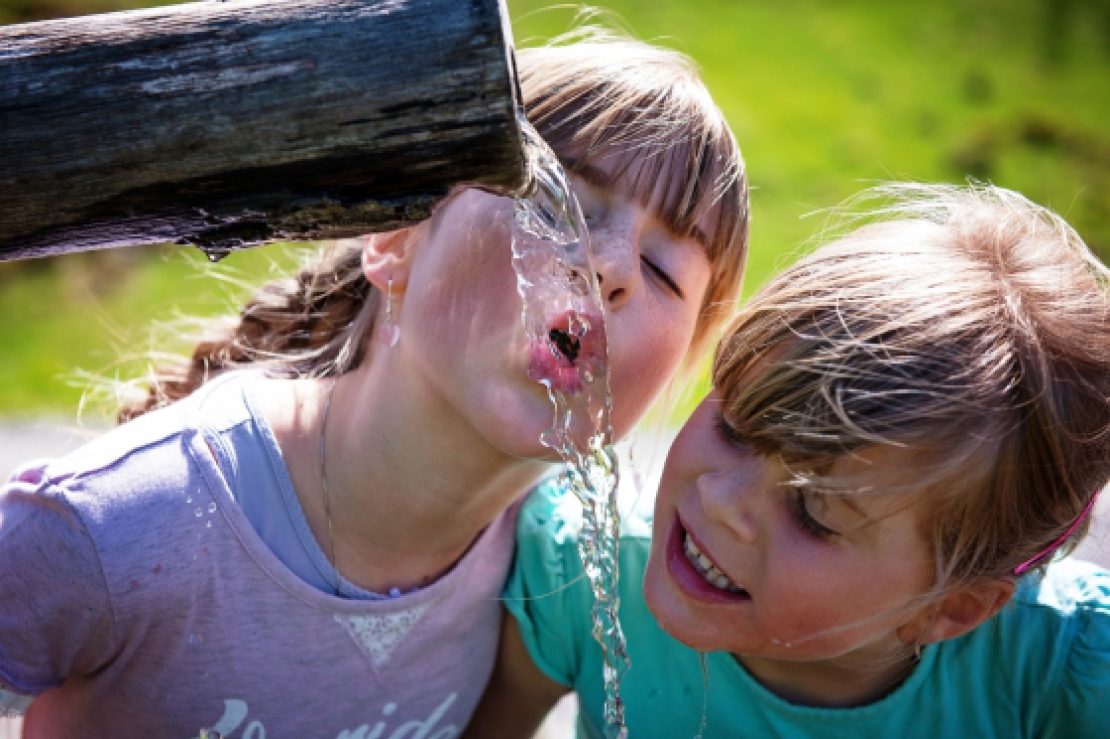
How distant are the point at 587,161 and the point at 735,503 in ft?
2.11

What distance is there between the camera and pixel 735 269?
2.47 m

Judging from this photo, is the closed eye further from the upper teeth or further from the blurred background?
the blurred background

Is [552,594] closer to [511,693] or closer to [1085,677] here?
[511,693]

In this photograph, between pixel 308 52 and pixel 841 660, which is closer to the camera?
pixel 308 52

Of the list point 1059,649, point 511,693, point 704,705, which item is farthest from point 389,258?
point 1059,649

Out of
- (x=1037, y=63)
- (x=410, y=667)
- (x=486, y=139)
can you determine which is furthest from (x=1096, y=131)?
(x=486, y=139)

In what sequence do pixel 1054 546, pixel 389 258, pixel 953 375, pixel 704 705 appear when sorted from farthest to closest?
pixel 704 705, pixel 389 258, pixel 1054 546, pixel 953 375

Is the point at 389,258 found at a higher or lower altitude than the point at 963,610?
higher

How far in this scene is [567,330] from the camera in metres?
2.09

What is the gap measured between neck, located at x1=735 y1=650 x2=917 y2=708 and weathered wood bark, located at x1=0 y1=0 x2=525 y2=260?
1.36m

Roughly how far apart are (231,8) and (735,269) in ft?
4.06

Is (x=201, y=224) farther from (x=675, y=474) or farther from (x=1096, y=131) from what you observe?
(x=1096, y=131)

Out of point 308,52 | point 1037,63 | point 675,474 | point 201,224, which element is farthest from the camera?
point 1037,63

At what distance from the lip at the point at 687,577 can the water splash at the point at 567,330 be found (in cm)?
12
